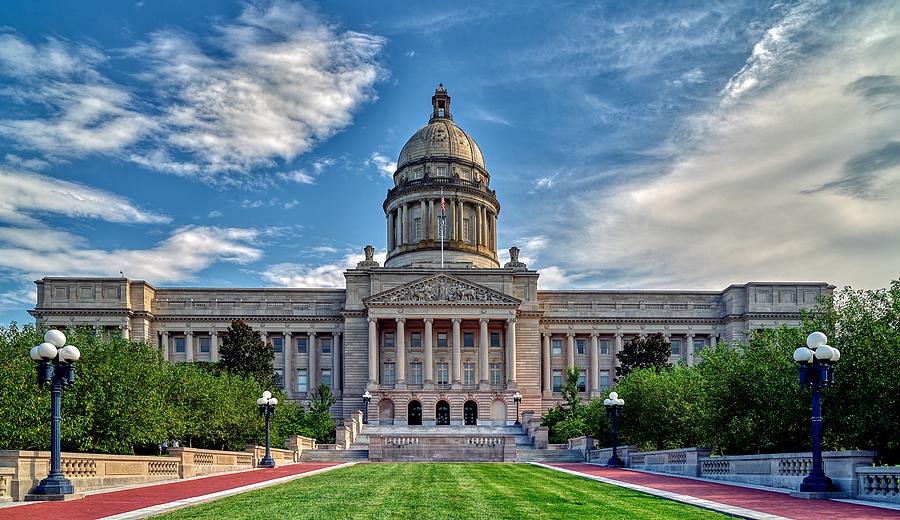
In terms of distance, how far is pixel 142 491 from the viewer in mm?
25609

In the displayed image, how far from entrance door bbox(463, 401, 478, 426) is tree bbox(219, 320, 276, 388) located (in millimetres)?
24769

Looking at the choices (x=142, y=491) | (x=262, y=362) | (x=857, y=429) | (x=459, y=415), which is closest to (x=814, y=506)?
(x=857, y=429)

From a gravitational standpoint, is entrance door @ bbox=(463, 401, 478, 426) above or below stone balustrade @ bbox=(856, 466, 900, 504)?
below

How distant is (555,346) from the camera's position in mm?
103188

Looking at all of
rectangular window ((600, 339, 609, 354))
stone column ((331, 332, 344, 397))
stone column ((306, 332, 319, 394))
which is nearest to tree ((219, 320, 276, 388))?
stone column ((306, 332, 319, 394))

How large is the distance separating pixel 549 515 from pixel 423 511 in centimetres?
267

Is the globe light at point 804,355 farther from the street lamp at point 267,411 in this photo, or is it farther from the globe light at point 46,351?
the street lamp at point 267,411

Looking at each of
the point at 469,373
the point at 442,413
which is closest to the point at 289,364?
the point at 442,413

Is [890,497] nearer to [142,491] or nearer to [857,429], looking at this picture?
[857,429]

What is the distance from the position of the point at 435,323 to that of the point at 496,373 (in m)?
8.72

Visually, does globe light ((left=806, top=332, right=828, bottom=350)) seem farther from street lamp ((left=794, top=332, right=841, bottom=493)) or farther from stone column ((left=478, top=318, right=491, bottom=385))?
stone column ((left=478, top=318, right=491, bottom=385))

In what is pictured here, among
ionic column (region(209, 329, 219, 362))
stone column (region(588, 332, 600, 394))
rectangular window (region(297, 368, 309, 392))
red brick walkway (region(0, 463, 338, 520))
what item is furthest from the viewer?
stone column (region(588, 332, 600, 394))

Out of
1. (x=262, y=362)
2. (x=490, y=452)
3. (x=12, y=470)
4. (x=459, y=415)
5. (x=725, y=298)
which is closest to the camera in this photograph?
(x=12, y=470)

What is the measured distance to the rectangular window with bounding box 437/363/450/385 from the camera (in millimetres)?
95562
